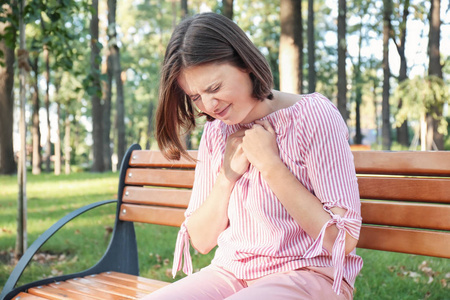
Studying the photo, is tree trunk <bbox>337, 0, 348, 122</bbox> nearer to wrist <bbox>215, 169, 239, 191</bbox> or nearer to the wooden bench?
the wooden bench

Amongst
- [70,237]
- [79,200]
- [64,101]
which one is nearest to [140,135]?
[64,101]

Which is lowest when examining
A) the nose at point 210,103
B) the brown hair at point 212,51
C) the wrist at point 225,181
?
the wrist at point 225,181

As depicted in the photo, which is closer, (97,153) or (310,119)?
(310,119)

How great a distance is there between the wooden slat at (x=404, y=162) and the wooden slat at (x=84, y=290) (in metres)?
1.33

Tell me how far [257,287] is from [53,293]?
130cm

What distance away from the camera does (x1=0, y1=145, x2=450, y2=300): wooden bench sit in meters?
2.21

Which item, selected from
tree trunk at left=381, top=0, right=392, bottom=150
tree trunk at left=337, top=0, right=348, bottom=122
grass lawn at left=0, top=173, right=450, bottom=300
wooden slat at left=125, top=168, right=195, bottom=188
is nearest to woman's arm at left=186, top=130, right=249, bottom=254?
wooden slat at left=125, top=168, right=195, bottom=188

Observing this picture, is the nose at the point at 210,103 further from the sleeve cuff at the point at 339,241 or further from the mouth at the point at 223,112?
the sleeve cuff at the point at 339,241

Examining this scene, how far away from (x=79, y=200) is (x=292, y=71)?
14.1ft

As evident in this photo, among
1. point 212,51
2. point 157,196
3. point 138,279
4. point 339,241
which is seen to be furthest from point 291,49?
point 339,241

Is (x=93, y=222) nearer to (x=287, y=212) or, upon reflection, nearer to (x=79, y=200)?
(x=79, y=200)

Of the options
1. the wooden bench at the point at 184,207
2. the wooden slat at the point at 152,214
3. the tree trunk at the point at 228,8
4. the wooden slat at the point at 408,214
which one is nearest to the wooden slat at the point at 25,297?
the wooden bench at the point at 184,207

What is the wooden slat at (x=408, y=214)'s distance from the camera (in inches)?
85.9

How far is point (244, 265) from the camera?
202cm
